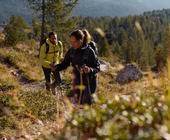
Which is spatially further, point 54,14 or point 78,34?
point 54,14

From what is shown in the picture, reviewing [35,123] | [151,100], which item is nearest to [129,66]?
[35,123]

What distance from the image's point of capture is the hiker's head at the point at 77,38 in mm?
8906

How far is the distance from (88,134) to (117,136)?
1.37 ft

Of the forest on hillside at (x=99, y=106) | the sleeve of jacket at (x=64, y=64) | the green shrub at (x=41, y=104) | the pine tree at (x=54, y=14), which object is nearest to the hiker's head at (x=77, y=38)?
the forest on hillside at (x=99, y=106)

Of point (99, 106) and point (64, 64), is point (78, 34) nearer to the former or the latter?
point (64, 64)

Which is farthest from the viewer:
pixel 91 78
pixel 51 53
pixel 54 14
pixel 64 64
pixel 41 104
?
pixel 54 14

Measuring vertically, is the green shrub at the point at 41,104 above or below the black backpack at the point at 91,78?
below

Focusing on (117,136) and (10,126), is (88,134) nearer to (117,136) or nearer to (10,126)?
(117,136)

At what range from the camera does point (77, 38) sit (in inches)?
353

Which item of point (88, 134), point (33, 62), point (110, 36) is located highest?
point (88, 134)

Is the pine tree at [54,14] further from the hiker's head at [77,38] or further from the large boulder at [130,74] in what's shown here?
the hiker's head at [77,38]

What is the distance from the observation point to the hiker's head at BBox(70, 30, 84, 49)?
29.2 feet

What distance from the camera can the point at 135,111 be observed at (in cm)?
401

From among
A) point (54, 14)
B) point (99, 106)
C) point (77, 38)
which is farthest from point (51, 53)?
point (54, 14)
